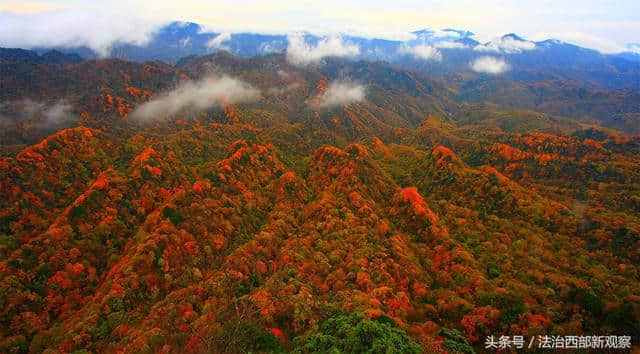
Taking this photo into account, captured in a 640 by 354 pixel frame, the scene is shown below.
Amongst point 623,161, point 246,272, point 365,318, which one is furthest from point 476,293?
point 623,161

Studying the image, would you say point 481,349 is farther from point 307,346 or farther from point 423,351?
point 307,346

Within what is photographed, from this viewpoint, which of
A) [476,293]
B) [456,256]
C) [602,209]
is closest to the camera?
[476,293]

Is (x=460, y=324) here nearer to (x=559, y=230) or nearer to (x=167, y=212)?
(x=559, y=230)

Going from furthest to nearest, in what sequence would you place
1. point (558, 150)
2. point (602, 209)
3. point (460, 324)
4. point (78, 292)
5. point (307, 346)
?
point (558, 150)
point (602, 209)
point (78, 292)
point (460, 324)
point (307, 346)

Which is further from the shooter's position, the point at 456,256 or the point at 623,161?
the point at 623,161

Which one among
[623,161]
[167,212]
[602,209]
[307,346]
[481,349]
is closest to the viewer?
[307,346]

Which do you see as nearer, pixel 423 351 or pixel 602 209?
pixel 423 351

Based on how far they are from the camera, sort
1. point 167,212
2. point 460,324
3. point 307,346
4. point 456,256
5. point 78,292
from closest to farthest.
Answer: point 307,346
point 460,324
point 78,292
point 456,256
point 167,212

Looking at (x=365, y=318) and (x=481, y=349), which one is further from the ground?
(x=365, y=318)

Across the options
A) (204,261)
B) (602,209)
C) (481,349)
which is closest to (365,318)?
(481,349)
